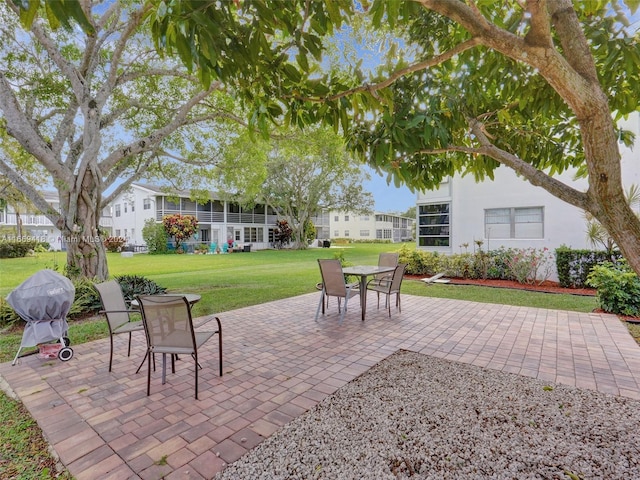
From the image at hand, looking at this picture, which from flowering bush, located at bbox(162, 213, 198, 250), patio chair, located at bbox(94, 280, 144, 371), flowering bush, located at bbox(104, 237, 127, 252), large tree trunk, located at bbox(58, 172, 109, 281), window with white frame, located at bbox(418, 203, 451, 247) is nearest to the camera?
patio chair, located at bbox(94, 280, 144, 371)

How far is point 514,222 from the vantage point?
1126 centimetres

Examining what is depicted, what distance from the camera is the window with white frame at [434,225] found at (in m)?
12.8

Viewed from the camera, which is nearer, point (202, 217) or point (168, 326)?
point (168, 326)

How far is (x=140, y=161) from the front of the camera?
10672mm

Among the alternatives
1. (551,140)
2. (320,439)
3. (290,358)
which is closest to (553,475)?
(320,439)

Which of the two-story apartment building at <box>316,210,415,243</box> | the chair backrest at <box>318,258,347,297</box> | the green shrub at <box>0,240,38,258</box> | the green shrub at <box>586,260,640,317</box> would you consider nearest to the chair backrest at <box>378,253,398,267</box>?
the chair backrest at <box>318,258,347,297</box>

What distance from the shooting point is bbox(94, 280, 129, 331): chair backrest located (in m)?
3.99

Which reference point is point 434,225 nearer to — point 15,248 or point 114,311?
point 114,311

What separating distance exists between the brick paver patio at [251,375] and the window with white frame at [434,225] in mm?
6477

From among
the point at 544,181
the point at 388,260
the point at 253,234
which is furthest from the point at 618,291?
the point at 253,234

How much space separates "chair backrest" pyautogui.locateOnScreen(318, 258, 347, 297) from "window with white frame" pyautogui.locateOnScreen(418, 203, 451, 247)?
314 inches

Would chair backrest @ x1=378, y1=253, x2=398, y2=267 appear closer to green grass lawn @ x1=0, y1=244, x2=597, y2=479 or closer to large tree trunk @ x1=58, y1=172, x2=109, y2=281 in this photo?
green grass lawn @ x1=0, y1=244, x2=597, y2=479

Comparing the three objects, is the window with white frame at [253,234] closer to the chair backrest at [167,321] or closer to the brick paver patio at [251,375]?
the brick paver patio at [251,375]

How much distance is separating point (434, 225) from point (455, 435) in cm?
1132
